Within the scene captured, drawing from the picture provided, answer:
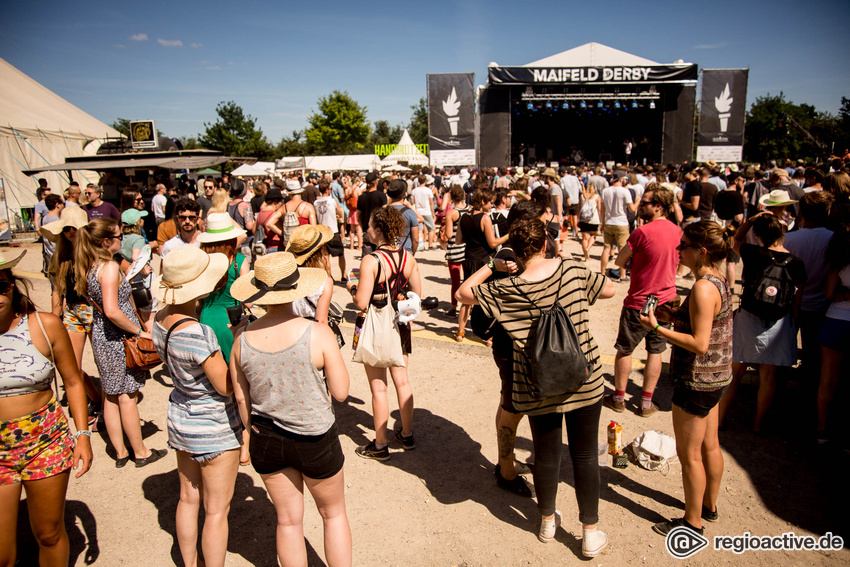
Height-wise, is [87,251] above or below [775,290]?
above

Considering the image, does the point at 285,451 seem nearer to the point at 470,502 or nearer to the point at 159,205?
the point at 470,502

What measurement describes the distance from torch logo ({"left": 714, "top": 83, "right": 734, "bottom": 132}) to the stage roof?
407 cm

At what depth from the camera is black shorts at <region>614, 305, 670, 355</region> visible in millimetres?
4055

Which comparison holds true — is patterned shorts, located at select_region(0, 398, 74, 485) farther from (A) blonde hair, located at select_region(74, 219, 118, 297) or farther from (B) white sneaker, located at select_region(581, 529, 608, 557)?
(B) white sneaker, located at select_region(581, 529, 608, 557)

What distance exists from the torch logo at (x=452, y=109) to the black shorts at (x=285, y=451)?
2383 centimetres

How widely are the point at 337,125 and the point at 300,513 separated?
51172 mm

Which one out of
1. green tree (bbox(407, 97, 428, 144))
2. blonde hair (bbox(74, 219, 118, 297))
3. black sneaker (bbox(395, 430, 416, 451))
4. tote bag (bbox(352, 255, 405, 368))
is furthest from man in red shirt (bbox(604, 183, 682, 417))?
green tree (bbox(407, 97, 428, 144))

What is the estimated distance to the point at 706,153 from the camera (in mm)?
24781

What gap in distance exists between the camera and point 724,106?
24.2 meters

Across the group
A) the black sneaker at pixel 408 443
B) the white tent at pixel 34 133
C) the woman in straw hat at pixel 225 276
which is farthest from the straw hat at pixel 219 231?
the white tent at pixel 34 133

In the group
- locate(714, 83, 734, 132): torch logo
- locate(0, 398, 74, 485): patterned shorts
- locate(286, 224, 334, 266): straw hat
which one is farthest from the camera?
locate(714, 83, 734, 132): torch logo

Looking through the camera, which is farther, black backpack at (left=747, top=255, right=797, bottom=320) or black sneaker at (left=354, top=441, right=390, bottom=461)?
black sneaker at (left=354, top=441, right=390, bottom=461)

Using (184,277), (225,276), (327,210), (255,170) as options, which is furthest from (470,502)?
(255,170)

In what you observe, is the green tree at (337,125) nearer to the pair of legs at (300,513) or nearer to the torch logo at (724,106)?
the torch logo at (724,106)
